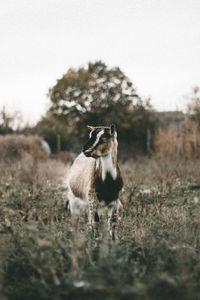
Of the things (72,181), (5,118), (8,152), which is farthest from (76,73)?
(72,181)

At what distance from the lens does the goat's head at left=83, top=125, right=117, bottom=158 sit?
4289 mm

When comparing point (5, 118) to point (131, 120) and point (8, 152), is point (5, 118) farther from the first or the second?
point (131, 120)

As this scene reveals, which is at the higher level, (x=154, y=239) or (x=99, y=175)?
(x=99, y=175)

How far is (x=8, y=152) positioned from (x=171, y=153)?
716 centimetres

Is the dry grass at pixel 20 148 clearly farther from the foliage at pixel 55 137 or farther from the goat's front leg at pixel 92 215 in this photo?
the goat's front leg at pixel 92 215

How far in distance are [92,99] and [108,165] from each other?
84.5ft

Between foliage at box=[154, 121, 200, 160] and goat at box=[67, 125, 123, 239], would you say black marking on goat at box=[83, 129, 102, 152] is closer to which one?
goat at box=[67, 125, 123, 239]

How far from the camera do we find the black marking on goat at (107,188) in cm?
451

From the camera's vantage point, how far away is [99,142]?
14.2 feet

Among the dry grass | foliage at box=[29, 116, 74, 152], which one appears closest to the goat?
the dry grass

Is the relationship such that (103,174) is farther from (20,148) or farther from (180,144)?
(20,148)

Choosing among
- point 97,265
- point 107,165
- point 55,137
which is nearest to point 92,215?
point 107,165

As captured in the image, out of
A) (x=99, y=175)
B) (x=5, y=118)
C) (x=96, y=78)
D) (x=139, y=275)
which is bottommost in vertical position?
(x=139, y=275)

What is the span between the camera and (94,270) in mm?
2412
